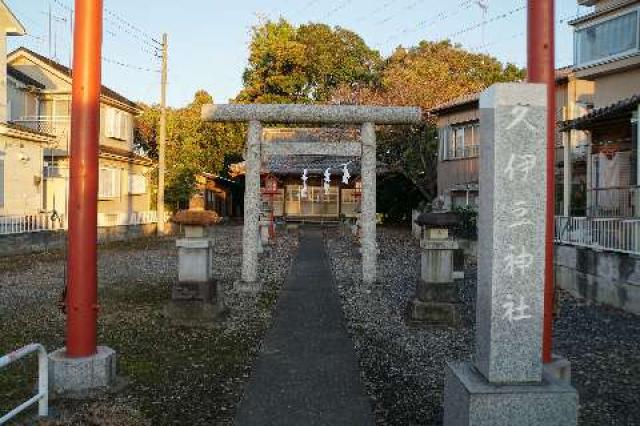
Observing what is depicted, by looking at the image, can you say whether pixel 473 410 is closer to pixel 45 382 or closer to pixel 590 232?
pixel 45 382

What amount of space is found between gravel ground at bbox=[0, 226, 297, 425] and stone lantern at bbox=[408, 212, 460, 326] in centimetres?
267

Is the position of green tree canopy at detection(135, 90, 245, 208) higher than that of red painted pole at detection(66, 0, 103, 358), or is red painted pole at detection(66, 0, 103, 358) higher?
green tree canopy at detection(135, 90, 245, 208)

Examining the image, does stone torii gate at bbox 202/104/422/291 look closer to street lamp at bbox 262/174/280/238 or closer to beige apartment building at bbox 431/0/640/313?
beige apartment building at bbox 431/0/640/313

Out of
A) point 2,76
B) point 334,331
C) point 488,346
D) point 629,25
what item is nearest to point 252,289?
point 334,331

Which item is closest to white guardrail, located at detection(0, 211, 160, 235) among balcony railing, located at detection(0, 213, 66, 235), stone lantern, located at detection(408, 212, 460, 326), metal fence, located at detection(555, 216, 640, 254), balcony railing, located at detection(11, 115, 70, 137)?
balcony railing, located at detection(0, 213, 66, 235)

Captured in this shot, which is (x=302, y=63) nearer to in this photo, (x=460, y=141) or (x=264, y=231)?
(x=460, y=141)

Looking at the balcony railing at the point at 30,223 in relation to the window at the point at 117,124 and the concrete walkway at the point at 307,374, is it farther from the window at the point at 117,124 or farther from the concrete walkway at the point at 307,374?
the concrete walkway at the point at 307,374

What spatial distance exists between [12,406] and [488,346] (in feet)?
14.9

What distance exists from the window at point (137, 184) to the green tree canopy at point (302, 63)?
12885 millimetres

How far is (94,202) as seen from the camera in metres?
6.22

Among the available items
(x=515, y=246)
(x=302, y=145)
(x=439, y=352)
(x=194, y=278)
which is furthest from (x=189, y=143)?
(x=515, y=246)

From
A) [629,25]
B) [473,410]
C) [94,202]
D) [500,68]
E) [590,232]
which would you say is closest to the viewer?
[473,410]

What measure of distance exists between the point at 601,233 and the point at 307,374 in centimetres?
805

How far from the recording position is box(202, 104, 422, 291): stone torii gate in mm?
13242
